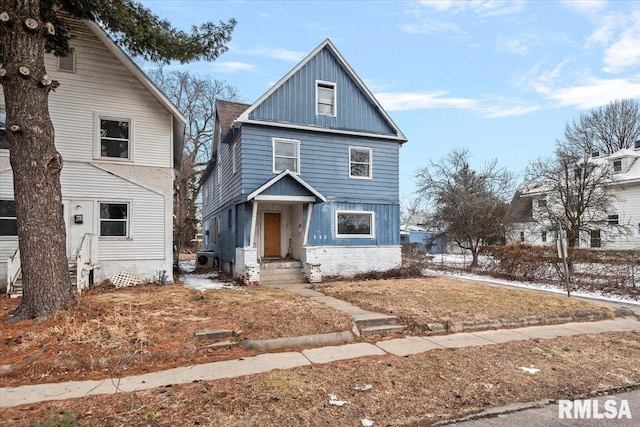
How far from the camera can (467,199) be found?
2091cm

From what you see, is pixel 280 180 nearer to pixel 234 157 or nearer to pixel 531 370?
pixel 234 157

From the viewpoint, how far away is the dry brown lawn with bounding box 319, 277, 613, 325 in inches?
316

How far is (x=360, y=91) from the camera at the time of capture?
1572cm

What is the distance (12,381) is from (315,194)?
1012 cm

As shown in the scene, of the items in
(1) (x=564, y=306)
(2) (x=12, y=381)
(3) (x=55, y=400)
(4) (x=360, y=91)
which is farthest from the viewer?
(4) (x=360, y=91)

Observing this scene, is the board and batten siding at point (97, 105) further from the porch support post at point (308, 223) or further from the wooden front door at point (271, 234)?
the porch support post at point (308, 223)

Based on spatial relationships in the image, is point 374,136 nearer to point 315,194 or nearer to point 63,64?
point 315,194

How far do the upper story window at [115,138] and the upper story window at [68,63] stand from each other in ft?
5.41

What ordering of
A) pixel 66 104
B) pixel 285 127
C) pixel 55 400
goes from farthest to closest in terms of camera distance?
pixel 285 127
pixel 66 104
pixel 55 400

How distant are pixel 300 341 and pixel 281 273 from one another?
798 cm

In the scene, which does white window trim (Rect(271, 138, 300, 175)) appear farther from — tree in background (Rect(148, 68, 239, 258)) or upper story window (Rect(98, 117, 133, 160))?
tree in background (Rect(148, 68, 239, 258))

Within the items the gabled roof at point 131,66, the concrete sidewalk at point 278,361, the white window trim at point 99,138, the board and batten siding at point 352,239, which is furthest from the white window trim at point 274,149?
the concrete sidewalk at point 278,361

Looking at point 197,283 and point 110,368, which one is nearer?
point 110,368

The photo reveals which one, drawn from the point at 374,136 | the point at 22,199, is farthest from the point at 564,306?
the point at 22,199
